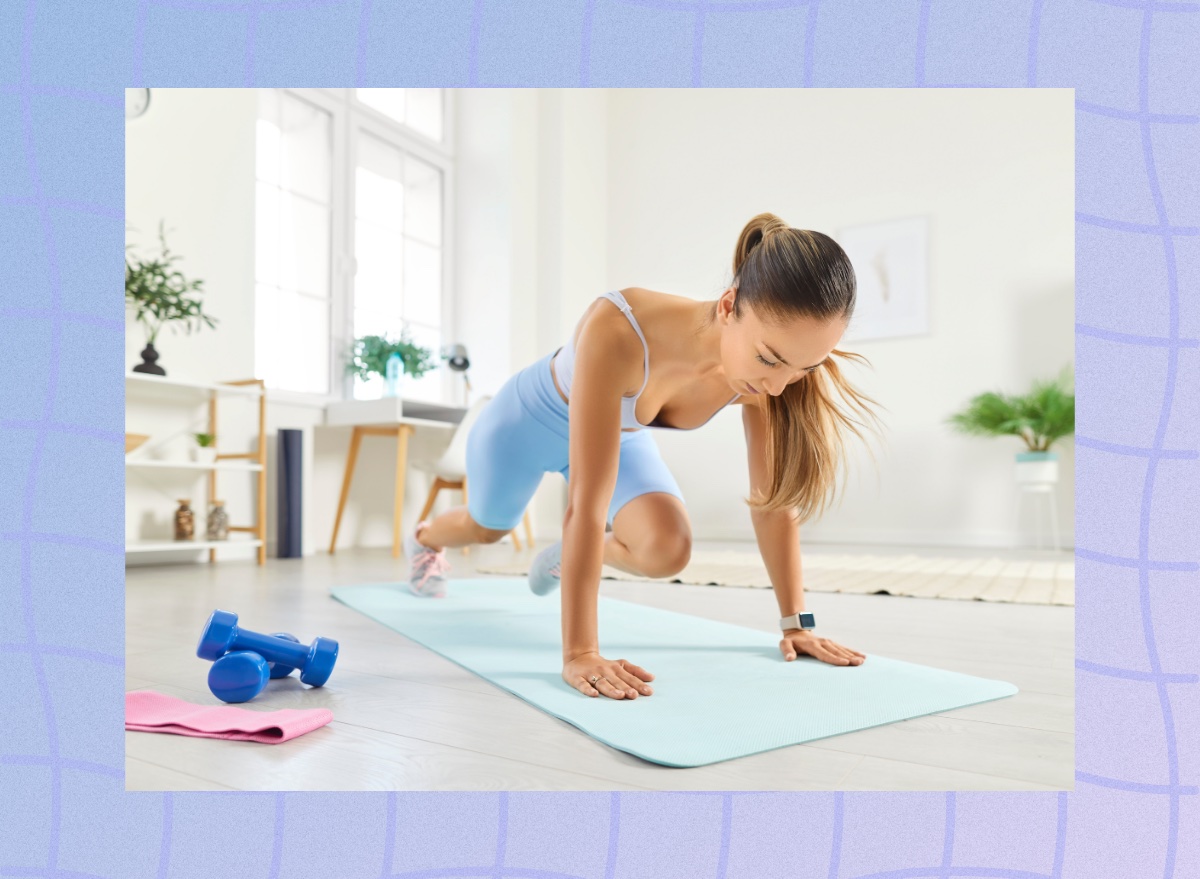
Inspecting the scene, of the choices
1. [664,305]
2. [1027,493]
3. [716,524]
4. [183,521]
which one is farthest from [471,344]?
[664,305]

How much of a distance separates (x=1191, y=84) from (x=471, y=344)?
14.8ft

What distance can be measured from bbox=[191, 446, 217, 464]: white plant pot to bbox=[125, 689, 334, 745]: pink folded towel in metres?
2.32

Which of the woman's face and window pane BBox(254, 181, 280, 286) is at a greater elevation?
window pane BBox(254, 181, 280, 286)

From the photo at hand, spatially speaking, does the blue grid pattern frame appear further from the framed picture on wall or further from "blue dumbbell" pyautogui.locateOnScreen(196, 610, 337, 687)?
the framed picture on wall

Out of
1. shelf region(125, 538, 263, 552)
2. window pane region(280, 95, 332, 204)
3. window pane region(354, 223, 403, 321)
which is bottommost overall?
shelf region(125, 538, 263, 552)

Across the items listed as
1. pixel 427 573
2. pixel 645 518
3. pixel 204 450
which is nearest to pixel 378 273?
pixel 204 450

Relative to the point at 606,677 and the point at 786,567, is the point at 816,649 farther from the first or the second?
the point at 606,677

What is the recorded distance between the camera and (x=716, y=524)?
5.26 metres

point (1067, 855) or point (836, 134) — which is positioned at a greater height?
point (836, 134)

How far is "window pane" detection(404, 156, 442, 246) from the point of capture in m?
4.78

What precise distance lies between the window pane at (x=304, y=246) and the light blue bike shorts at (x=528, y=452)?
2.49m

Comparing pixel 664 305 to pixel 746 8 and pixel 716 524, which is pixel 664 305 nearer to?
pixel 746 8

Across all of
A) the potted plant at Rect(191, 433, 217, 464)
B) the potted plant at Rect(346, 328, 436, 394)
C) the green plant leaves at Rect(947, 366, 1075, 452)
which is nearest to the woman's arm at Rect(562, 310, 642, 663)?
the potted plant at Rect(191, 433, 217, 464)

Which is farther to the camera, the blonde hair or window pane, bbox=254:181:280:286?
window pane, bbox=254:181:280:286
